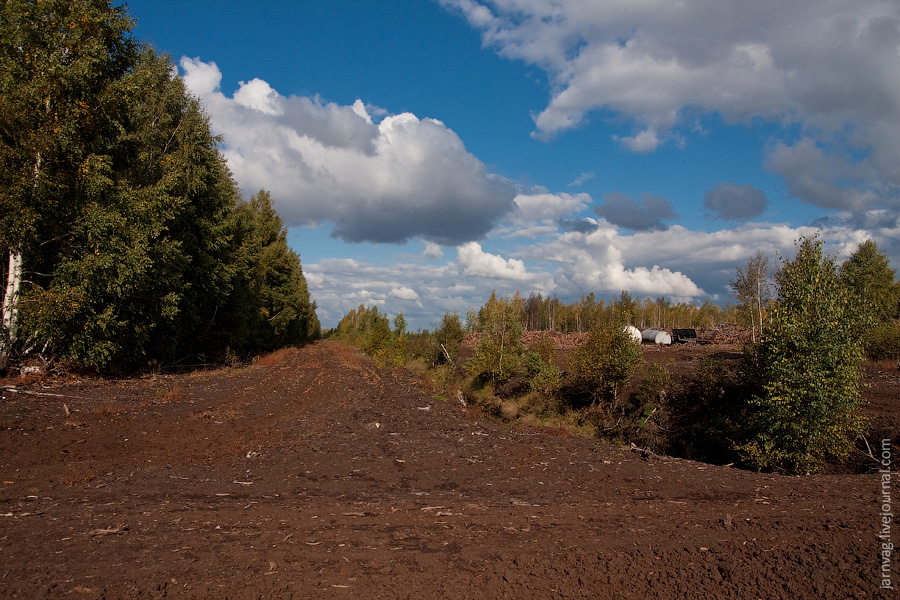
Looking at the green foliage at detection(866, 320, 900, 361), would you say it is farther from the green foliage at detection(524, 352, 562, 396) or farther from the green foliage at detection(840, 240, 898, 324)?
the green foliage at detection(524, 352, 562, 396)

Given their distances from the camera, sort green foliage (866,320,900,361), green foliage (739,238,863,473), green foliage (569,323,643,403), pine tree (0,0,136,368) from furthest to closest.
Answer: green foliage (866,320,900,361) < green foliage (569,323,643,403) < pine tree (0,0,136,368) < green foliage (739,238,863,473)

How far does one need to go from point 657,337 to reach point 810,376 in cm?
4070

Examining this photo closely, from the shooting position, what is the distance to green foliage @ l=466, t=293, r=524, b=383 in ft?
76.7

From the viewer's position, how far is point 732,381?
16.9m

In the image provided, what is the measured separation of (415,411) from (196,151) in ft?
58.1

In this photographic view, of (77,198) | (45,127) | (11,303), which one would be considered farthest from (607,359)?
(45,127)

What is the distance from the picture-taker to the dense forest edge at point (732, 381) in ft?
37.9

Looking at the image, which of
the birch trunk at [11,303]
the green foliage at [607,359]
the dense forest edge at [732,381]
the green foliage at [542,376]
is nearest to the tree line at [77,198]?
the birch trunk at [11,303]

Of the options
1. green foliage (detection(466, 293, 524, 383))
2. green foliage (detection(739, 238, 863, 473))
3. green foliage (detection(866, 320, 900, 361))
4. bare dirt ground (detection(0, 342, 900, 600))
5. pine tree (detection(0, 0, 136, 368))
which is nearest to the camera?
bare dirt ground (detection(0, 342, 900, 600))

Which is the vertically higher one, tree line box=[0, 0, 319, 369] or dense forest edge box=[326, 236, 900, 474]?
tree line box=[0, 0, 319, 369]

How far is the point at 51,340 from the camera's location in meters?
14.5

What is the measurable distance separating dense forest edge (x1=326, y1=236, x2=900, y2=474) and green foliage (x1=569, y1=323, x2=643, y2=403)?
0.14ft

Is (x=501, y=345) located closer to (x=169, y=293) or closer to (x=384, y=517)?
(x=169, y=293)

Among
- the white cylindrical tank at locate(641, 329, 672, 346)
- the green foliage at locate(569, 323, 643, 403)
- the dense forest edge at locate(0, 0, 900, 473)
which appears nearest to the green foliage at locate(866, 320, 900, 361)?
the dense forest edge at locate(0, 0, 900, 473)
